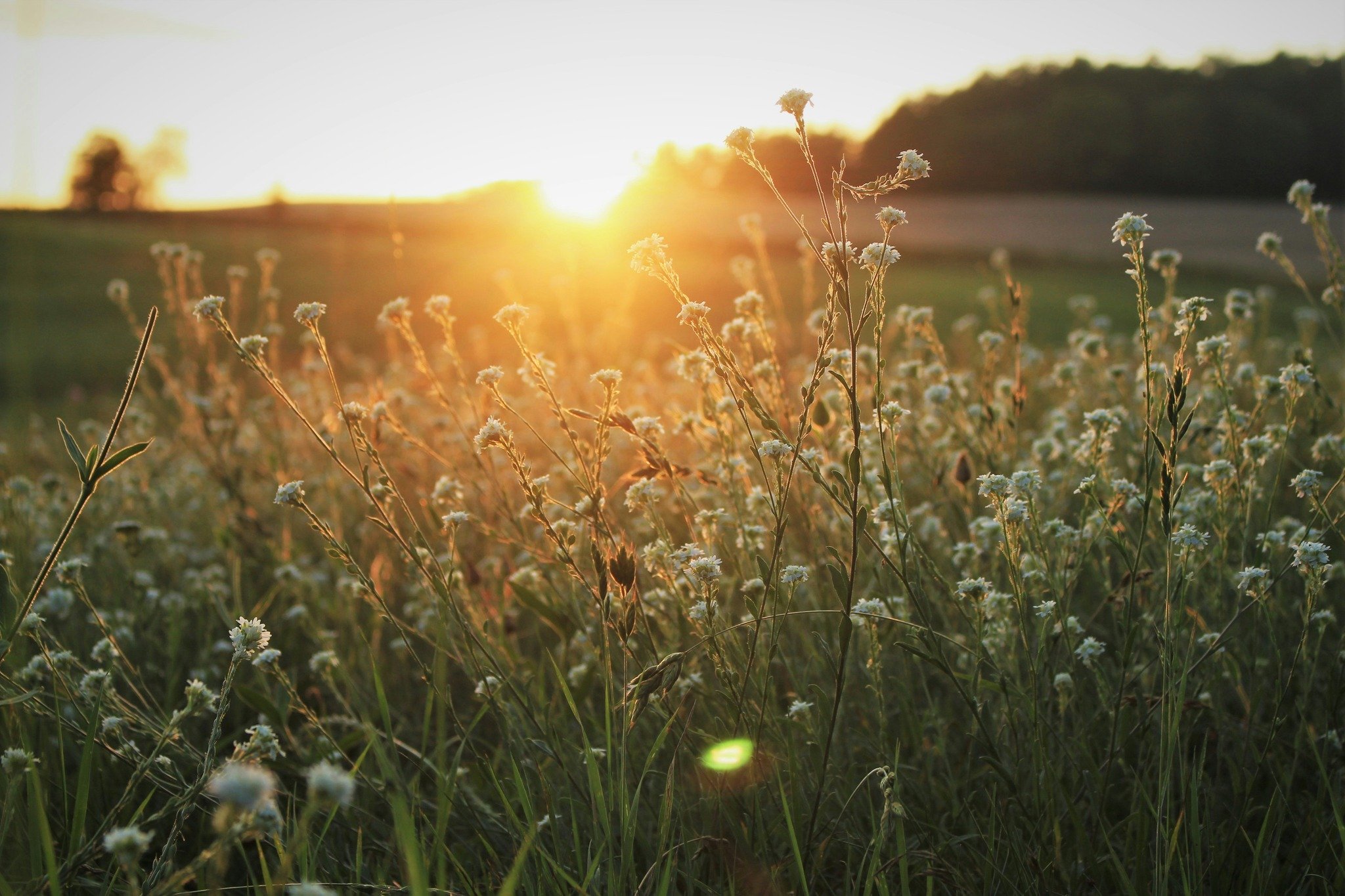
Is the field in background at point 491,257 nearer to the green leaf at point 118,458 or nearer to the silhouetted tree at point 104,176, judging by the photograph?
the green leaf at point 118,458

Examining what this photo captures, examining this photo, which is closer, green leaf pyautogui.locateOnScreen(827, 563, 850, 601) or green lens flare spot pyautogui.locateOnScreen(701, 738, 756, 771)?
green leaf pyautogui.locateOnScreen(827, 563, 850, 601)

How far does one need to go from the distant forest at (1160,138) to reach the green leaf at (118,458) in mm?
37103

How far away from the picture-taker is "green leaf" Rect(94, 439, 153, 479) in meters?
1.26

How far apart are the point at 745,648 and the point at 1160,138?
156 feet

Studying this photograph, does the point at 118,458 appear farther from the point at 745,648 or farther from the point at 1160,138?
the point at 1160,138

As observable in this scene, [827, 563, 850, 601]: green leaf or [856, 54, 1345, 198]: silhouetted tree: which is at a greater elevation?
[856, 54, 1345, 198]: silhouetted tree

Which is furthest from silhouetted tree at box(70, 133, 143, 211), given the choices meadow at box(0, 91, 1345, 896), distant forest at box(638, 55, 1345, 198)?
meadow at box(0, 91, 1345, 896)

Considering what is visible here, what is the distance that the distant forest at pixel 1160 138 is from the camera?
3988 cm

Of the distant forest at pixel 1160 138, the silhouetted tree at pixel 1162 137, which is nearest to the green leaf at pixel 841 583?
the distant forest at pixel 1160 138

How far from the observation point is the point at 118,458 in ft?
4.15

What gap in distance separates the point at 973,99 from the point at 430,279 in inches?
1439

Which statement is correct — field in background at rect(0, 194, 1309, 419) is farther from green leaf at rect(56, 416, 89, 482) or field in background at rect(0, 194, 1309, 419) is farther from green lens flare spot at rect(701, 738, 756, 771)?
green lens flare spot at rect(701, 738, 756, 771)

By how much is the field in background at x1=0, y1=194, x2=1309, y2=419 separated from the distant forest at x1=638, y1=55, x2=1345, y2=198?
8.14ft

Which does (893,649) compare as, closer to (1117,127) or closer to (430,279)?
(430,279)
